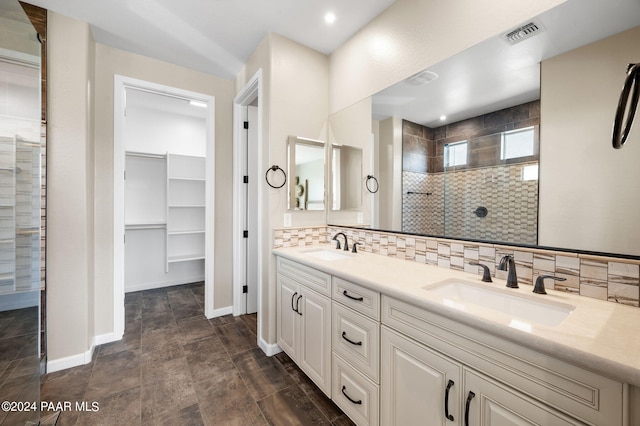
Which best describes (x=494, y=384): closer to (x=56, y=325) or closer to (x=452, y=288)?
→ (x=452, y=288)

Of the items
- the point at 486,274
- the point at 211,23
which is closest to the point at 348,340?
the point at 486,274

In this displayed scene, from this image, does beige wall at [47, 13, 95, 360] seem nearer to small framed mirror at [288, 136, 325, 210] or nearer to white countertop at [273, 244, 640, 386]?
small framed mirror at [288, 136, 325, 210]

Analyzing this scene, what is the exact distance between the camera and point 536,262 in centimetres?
117

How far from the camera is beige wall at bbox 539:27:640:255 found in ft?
3.16

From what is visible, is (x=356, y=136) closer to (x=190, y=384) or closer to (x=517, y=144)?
(x=517, y=144)

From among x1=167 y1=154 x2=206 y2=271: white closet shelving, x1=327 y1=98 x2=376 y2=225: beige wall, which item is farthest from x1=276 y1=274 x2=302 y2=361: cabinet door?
x1=167 y1=154 x2=206 y2=271: white closet shelving

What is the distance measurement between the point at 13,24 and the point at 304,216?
2.07 metres

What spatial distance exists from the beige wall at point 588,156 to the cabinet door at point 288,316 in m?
1.55

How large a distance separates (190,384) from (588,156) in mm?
2656

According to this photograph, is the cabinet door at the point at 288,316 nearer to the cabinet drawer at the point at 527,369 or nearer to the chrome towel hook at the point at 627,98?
the cabinet drawer at the point at 527,369

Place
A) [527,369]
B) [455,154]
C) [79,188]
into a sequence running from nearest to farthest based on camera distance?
[527,369]
[455,154]
[79,188]

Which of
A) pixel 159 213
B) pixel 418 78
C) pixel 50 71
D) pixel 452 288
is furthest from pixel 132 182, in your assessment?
pixel 452 288

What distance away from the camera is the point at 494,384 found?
83 cm

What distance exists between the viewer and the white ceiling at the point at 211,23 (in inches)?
74.0
